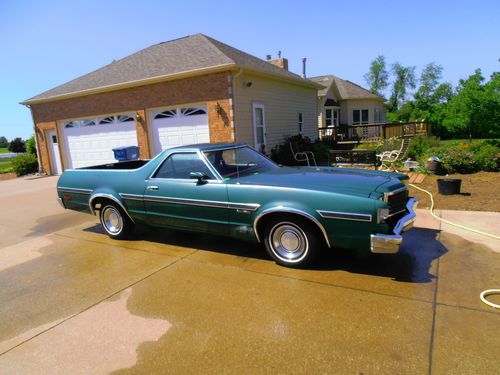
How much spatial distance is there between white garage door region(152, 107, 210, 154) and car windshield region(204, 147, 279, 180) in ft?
22.1

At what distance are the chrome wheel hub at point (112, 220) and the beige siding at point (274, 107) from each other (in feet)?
20.7

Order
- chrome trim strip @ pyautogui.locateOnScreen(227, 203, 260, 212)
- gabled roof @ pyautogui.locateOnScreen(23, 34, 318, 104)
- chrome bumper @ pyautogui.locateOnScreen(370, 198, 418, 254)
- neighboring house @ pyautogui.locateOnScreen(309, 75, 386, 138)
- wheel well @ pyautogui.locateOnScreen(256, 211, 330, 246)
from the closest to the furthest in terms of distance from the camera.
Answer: chrome bumper @ pyautogui.locateOnScreen(370, 198, 418, 254), wheel well @ pyautogui.locateOnScreen(256, 211, 330, 246), chrome trim strip @ pyautogui.locateOnScreen(227, 203, 260, 212), gabled roof @ pyautogui.locateOnScreen(23, 34, 318, 104), neighboring house @ pyautogui.locateOnScreen(309, 75, 386, 138)

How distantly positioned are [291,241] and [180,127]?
361 inches

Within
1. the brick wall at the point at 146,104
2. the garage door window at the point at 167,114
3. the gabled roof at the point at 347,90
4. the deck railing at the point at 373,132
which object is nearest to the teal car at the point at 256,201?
the brick wall at the point at 146,104

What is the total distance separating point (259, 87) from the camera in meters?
12.9

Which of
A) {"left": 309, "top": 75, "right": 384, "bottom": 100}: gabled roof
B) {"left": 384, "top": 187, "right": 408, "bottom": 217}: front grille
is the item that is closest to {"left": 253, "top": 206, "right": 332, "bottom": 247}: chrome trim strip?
{"left": 384, "top": 187, "right": 408, "bottom": 217}: front grille

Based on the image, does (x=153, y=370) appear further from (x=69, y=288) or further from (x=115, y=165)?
(x=115, y=165)

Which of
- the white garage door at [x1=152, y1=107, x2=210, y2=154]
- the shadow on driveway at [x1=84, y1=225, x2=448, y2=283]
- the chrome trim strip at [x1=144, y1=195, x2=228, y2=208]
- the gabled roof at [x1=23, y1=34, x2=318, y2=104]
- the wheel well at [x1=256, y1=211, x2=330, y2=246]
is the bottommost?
the shadow on driveway at [x1=84, y1=225, x2=448, y2=283]

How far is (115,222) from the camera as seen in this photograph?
5887 mm

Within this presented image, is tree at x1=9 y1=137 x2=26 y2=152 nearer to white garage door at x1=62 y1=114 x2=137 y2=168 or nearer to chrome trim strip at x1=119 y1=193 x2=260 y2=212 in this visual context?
white garage door at x1=62 y1=114 x2=137 y2=168

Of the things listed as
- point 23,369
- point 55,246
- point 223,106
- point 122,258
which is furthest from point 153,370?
point 223,106

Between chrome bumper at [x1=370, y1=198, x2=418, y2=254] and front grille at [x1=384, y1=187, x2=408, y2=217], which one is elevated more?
front grille at [x1=384, y1=187, x2=408, y2=217]

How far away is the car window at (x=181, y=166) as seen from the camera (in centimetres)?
495

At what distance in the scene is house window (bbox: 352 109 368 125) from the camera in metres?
29.6
